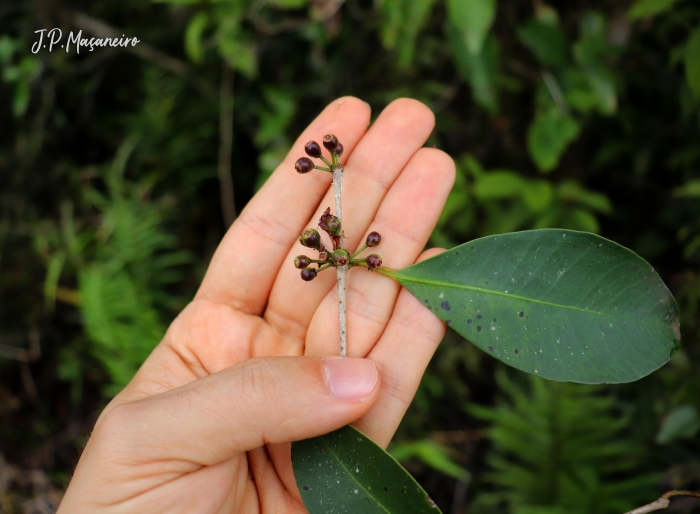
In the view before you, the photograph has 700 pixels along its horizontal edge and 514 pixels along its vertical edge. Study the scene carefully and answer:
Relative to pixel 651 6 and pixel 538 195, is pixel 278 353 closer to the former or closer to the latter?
pixel 538 195

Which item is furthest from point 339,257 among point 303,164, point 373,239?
point 303,164

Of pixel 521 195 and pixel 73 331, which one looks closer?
pixel 521 195

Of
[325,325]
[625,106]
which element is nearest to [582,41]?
[625,106]

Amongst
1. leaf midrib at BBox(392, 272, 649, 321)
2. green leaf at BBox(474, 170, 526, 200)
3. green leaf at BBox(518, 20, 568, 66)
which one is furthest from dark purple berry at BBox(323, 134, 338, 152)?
green leaf at BBox(518, 20, 568, 66)

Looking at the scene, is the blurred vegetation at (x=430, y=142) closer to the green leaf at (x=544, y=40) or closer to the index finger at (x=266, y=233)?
the green leaf at (x=544, y=40)

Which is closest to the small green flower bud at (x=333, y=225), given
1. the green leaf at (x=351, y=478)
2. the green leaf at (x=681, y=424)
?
the green leaf at (x=351, y=478)

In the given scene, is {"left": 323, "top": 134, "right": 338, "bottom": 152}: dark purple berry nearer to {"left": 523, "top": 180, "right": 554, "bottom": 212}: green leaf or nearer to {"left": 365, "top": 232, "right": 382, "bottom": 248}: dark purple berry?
{"left": 365, "top": 232, "right": 382, "bottom": 248}: dark purple berry

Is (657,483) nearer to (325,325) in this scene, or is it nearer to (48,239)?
(325,325)
